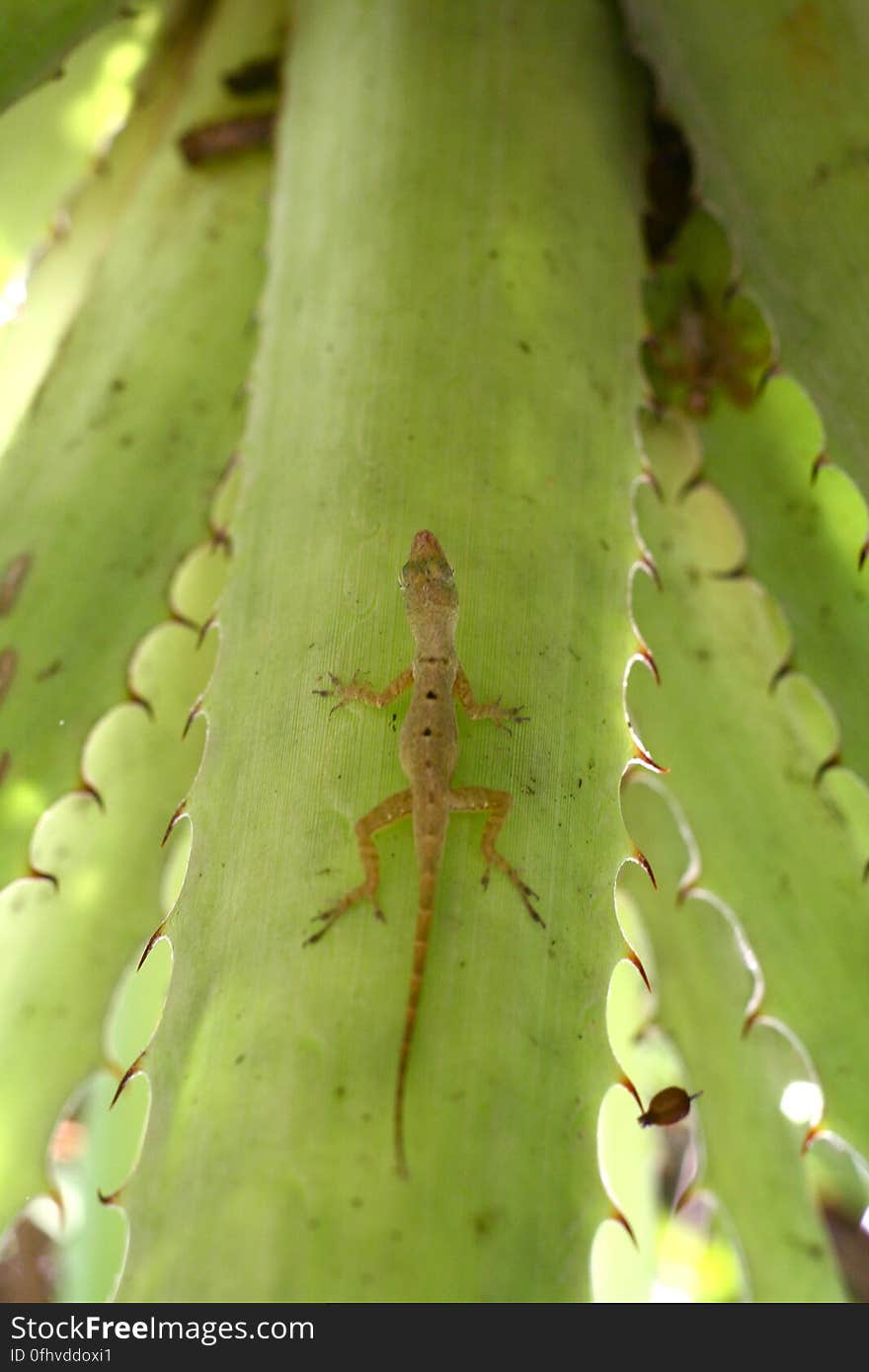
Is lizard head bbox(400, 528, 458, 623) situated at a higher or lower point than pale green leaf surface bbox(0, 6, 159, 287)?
lower

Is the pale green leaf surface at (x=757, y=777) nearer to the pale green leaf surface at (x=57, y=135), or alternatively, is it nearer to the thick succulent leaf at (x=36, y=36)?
the thick succulent leaf at (x=36, y=36)

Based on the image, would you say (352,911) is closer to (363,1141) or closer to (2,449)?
(363,1141)

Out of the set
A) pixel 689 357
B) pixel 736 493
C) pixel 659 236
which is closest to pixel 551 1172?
pixel 736 493

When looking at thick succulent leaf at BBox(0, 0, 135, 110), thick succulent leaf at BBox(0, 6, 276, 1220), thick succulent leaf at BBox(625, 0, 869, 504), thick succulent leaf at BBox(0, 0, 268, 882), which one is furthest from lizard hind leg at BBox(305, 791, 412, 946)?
thick succulent leaf at BBox(0, 0, 135, 110)

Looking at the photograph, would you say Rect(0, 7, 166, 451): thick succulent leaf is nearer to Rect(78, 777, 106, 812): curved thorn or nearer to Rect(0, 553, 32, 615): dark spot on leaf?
Rect(0, 553, 32, 615): dark spot on leaf

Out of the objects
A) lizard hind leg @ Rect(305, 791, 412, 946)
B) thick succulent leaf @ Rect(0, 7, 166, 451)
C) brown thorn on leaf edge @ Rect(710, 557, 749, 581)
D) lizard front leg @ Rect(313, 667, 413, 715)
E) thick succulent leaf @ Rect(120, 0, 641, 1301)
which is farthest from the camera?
thick succulent leaf @ Rect(0, 7, 166, 451)
